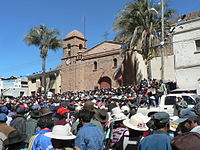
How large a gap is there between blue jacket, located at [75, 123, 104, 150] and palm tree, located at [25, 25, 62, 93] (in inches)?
1021

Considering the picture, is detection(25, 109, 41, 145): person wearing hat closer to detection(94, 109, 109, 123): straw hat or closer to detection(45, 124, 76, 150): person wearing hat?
detection(94, 109, 109, 123): straw hat

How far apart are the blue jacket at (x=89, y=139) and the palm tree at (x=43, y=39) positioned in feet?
85.1

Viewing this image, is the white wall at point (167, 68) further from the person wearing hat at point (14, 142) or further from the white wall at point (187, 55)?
the person wearing hat at point (14, 142)

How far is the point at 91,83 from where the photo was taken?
3162 cm

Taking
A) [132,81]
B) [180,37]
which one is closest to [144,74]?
[132,81]

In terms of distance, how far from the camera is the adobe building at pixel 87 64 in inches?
1165

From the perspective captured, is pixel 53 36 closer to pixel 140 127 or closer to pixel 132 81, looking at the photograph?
pixel 132 81

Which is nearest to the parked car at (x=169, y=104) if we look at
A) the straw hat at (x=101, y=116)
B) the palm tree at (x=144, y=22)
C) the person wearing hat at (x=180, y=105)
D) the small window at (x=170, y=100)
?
the small window at (x=170, y=100)

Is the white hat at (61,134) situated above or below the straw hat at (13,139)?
above

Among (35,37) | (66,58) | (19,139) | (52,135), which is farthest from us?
(66,58)

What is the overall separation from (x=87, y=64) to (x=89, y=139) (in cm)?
2918

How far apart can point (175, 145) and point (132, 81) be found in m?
25.4

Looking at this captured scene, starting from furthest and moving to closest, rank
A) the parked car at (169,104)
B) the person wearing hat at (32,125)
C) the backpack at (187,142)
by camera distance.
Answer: the parked car at (169,104), the person wearing hat at (32,125), the backpack at (187,142)

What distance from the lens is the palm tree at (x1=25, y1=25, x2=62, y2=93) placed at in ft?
92.2
